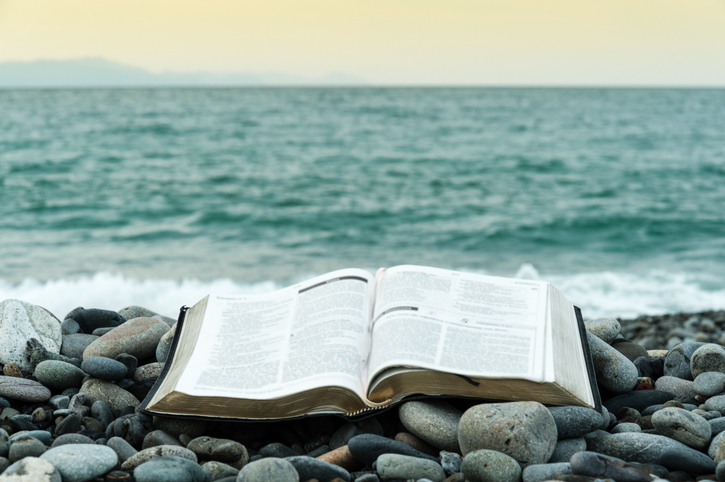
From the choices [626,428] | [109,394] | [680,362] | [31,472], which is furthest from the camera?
[680,362]

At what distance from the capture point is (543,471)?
4.13 ft

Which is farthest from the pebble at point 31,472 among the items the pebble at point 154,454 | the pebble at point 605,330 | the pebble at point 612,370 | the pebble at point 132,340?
the pebble at point 605,330

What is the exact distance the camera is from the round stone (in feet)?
5.99

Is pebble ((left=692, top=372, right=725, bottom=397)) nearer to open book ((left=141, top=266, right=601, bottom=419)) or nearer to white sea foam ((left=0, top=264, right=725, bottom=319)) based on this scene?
open book ((left=141, top=266, right=601, bottom=419))

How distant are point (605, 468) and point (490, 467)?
25 cm

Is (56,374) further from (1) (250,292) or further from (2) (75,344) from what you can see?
(1) (250,292)

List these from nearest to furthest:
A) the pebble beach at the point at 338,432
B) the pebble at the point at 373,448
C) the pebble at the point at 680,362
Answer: the pebble beach at the point at 338,432 < the pebble at the point at 373,448 < the pebble at the point at 680,362

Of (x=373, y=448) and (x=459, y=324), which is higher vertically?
(x=459, y=324)

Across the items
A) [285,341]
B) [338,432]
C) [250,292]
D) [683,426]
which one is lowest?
[250,292]

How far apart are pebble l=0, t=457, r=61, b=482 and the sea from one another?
13.8 ft

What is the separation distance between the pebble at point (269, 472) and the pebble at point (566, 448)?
2.15 feet

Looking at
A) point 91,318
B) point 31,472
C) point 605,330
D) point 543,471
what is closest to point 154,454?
point 31,472

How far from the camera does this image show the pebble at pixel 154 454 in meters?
1.33

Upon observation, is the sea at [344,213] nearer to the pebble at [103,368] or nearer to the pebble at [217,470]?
the pebble at [103,368]
